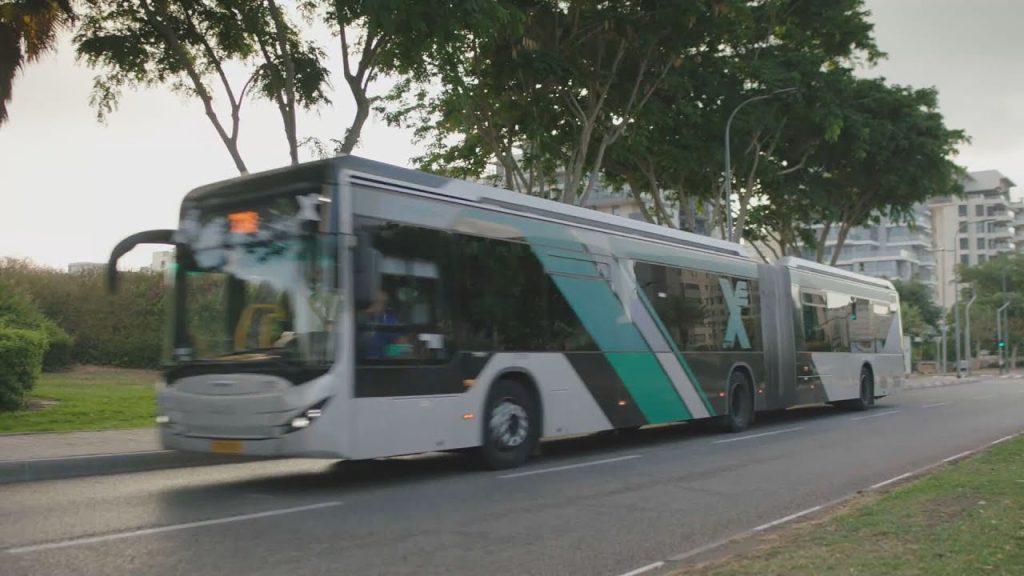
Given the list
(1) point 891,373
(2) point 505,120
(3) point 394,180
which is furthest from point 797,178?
(3) point 394,180

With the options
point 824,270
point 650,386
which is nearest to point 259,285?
point 650,386

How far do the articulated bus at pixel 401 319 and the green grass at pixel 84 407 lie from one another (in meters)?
6.26

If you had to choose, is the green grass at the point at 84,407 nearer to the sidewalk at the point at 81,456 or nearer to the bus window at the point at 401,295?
the sidewalk at the point at 81,456

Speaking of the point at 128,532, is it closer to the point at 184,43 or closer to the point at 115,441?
the point at 115,441

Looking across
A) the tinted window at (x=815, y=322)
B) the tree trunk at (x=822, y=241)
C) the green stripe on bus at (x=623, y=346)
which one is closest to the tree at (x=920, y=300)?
the tree trunk at (x=822, y=241)

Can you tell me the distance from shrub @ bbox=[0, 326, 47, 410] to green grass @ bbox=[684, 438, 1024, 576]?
45.5 ft

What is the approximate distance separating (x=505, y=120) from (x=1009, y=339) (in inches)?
3487

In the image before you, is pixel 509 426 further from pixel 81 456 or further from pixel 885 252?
pixel 885 252

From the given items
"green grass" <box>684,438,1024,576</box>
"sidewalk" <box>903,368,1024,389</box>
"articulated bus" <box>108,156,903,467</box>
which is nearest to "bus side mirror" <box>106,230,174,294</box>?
"articulated bus" <box>108,156,903,467</box>

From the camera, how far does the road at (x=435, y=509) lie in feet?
22.9

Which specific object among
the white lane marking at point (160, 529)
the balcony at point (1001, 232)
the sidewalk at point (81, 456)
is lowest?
the white lane marking at point (160, 529)

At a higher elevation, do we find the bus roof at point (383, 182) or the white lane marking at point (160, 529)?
the bus roof at point (383, 182)

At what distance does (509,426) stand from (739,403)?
7310 millimetres

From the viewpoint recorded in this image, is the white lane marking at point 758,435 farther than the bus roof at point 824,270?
No
